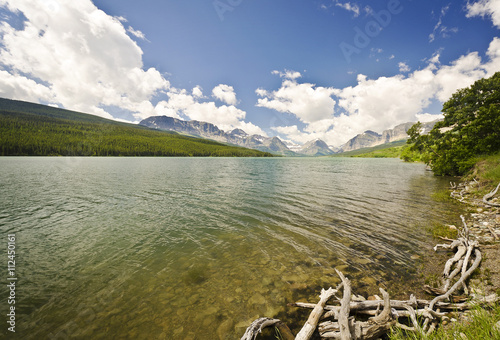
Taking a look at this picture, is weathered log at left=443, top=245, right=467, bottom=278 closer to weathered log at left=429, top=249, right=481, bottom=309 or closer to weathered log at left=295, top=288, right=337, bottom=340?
weathered log at left=429, top=249, right=481, bottom=309

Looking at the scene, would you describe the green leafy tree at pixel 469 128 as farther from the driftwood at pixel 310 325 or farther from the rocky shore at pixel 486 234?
the driftwood at pixel 310 325

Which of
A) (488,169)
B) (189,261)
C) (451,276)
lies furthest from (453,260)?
(488,169)

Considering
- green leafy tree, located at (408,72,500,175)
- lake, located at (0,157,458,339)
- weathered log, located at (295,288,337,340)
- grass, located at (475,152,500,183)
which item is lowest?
lake, located at (0,157,458,339)

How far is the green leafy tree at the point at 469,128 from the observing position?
29422 mm

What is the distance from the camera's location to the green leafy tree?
2942cm

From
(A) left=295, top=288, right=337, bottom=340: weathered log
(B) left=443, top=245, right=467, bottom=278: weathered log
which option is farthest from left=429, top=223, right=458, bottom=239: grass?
(A) left=295, top=288, right=337, bottom=340: weathered log

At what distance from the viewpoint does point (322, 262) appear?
32.3 ft

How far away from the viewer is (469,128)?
31531 millimetres

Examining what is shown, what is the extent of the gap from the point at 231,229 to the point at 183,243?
3.71 m

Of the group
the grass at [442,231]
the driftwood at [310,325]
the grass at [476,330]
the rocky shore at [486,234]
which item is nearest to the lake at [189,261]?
the grass at [442,231]

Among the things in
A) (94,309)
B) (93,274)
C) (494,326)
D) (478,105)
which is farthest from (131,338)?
(478,105)

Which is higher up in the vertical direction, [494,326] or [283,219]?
[494,326]

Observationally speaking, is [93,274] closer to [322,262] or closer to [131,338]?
[131,338]

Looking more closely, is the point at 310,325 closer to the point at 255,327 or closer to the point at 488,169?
the point at 255,327
